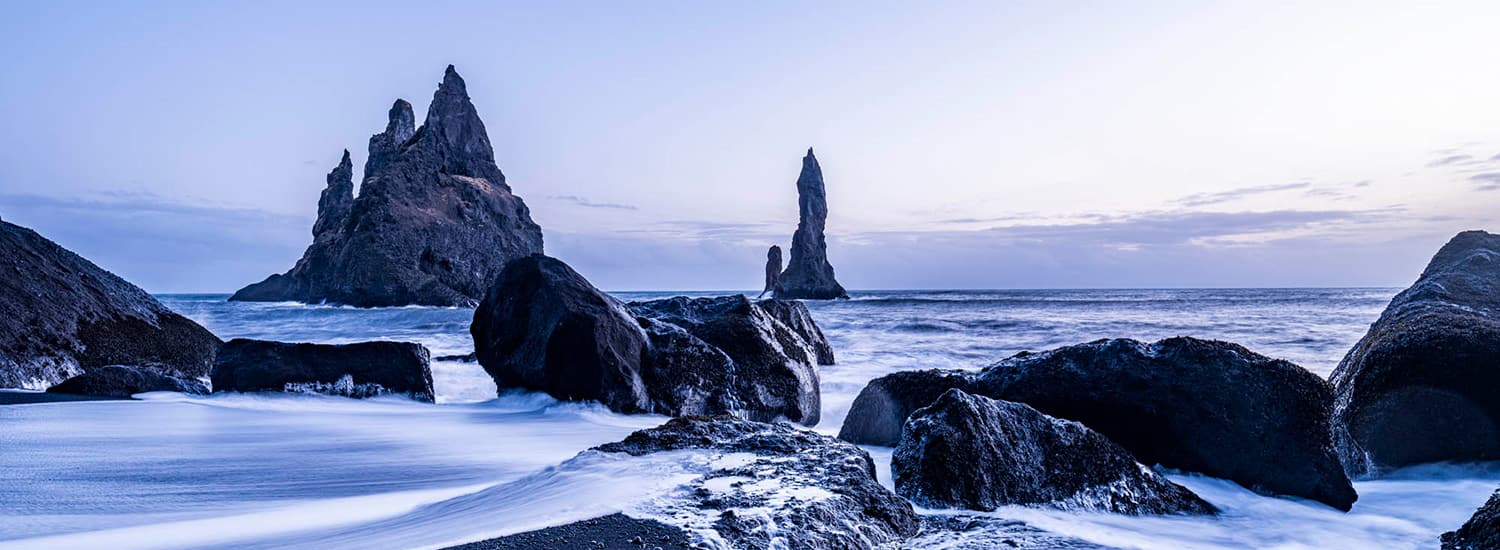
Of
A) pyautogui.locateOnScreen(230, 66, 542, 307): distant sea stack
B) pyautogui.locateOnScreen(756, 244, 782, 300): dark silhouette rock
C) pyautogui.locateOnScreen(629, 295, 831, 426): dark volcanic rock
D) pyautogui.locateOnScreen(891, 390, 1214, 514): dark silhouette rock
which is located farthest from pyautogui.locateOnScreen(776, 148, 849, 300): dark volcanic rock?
pyautogui.locateOnScreen(891, 390, 1214, 514): dark silhouette rock

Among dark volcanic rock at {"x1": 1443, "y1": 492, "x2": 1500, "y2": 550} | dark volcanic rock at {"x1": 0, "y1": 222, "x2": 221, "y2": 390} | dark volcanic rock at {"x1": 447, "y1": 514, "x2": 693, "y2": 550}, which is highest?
dark volcanic rock at {"x1": 0, "y1": 222, "x2": 221, "y2": 390}

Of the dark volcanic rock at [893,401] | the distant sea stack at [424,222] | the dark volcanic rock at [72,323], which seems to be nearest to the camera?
the dark volcanic rock at [893,401]

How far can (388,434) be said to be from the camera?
5.21 meters

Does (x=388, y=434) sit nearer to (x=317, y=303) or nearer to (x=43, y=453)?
(x=43, y=453)

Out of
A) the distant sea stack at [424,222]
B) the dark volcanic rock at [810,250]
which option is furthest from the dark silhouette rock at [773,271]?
the distant sea stack at [424,222]

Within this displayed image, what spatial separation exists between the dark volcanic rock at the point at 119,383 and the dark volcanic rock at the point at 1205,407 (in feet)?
20.9

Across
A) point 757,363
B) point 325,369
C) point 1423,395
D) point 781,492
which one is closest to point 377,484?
point 781,492

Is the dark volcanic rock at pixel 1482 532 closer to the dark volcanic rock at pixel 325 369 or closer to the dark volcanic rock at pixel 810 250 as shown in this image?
the dark volcanic rock at pixel 325 369

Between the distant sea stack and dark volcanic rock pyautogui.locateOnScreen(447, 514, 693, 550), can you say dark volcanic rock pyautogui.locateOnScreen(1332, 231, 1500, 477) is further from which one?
the distant sea stack

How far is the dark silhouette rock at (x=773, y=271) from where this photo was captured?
226 feet

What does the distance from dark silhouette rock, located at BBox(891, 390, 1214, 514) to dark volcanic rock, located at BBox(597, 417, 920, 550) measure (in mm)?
299

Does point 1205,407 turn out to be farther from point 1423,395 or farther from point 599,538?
point 599,538

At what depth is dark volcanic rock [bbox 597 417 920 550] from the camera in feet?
8.52

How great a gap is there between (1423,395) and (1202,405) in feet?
5.44
